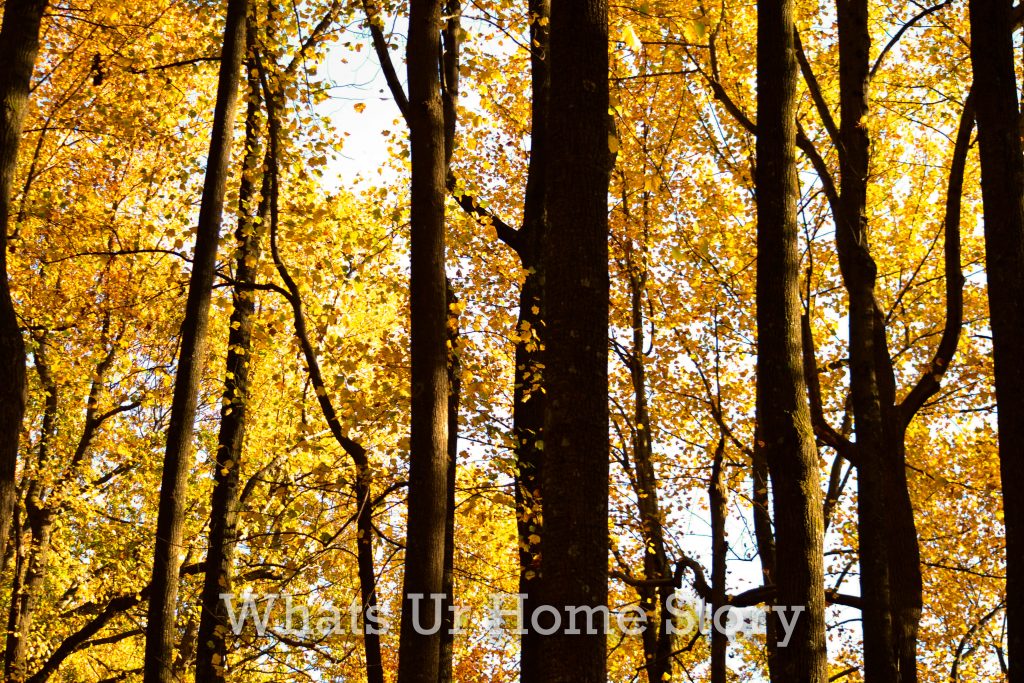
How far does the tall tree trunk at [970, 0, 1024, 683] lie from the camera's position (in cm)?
509

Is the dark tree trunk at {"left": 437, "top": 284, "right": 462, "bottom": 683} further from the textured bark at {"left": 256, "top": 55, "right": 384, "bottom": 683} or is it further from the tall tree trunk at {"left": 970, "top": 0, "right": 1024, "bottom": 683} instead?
the tall tree trunk at {"left": 970, "top": 0, "right": 1024, "bottom": 683}

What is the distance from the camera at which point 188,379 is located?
7.70 m

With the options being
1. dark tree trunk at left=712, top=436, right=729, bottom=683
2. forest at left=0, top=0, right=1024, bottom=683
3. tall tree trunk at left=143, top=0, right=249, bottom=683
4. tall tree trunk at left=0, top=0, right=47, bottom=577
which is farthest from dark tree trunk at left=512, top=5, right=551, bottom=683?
dark tree trunk at left=712, top=436, right=729, bottom=683

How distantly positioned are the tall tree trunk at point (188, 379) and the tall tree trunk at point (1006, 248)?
585 centimetres

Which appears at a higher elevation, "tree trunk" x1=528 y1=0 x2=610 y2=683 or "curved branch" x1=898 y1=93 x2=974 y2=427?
"curved branch" x1=898 y1=93 x2=974 y2=427

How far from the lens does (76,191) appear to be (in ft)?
55.2

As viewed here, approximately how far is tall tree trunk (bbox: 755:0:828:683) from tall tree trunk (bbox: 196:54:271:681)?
209 inches

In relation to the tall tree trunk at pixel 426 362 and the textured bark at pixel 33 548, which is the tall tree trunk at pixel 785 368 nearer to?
the tall tree trunk at pixel 426 362

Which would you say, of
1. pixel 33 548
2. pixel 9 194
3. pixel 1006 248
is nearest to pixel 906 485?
pixel 1006 248

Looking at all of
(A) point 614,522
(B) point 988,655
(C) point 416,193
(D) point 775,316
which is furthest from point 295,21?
(B) point 988,655

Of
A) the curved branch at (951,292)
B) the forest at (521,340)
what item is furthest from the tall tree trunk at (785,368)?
the curved branch at (951,292)

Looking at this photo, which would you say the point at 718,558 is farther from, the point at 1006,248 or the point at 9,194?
the point at 9,194

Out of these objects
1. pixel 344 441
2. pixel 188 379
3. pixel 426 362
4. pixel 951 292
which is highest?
pixel 951 292

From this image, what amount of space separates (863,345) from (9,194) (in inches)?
304
